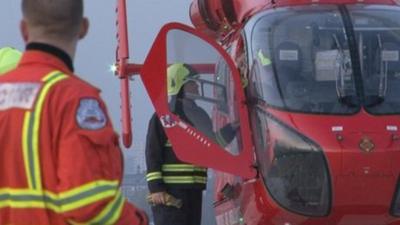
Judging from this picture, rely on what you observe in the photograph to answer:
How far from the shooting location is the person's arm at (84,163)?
2.14m

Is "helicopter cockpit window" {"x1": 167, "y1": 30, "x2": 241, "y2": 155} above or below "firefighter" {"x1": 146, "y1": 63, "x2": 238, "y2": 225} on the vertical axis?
above

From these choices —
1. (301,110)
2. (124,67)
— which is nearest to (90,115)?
(301,110)

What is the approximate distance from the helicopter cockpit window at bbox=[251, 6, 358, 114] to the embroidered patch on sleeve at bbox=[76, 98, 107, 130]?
3090mm

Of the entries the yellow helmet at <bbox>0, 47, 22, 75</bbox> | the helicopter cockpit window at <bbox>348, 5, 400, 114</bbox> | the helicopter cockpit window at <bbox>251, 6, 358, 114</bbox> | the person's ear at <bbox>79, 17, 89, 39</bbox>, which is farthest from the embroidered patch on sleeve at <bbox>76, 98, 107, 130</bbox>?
the helicopter cockpit window at <bbox>348, 5, 400, 114</bbox>

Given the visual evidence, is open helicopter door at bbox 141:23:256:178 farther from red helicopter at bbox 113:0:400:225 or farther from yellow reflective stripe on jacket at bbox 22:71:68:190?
yellow reflective stripe on jacket at bbox 22:71:68:190

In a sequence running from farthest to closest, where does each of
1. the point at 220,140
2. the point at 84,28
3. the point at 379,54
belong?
the point at 379,54
the point at 220,140
the point at 84,28

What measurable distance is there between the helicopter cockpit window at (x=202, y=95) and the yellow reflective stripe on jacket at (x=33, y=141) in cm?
314

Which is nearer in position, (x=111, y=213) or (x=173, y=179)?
(x=111, y=213)

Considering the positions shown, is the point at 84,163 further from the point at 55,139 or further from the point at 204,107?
the point at 204,107

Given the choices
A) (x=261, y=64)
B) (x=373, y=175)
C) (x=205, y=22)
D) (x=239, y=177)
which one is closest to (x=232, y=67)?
(x=261, y=64)

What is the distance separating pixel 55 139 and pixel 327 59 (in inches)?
138

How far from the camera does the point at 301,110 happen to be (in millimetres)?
5211

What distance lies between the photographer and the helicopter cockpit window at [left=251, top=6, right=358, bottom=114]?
5277 mm

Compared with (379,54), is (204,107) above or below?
below
